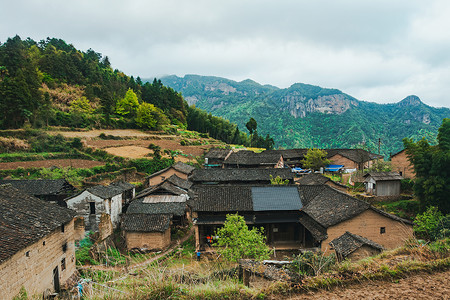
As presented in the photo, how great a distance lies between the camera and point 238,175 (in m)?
31.3

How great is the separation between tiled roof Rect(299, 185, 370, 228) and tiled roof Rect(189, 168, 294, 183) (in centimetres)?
1077

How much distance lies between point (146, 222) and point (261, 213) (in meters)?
9.13

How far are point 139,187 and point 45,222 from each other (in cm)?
2249

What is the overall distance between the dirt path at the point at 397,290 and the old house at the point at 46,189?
26.1 metres

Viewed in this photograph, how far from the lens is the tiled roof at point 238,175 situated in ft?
99.9

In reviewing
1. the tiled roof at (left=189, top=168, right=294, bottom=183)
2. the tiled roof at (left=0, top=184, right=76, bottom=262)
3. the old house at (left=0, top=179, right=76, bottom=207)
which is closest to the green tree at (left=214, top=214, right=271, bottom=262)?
the tiled roof at (left=0, top=184, right=76, bottom=262)

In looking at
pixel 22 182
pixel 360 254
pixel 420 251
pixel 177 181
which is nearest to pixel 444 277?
pixel 420 251

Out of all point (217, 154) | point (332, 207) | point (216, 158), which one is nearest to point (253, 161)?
point (216, 158)

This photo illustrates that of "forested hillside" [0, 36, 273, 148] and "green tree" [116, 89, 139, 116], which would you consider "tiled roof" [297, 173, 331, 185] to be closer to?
"forested hillside" [0, 36, 273, 148]

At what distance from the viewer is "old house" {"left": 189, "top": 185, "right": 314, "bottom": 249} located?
61.2 ft

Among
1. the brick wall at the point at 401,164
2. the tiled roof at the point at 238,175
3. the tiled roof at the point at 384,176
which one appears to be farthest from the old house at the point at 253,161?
the tiled roof at the point at 384,176

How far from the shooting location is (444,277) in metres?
4.92

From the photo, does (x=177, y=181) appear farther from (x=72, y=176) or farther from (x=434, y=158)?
(x=434, y=158)

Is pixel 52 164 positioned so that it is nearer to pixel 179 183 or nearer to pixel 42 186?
pixel 42 186
